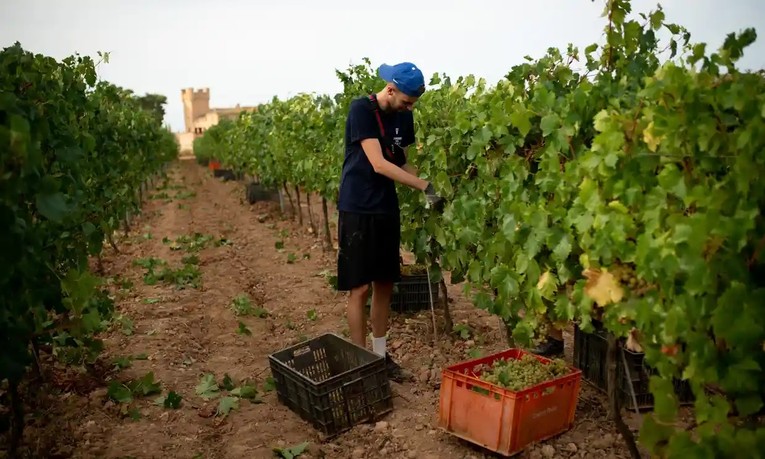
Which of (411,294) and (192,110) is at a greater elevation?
(192,110)

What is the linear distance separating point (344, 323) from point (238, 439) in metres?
2.13

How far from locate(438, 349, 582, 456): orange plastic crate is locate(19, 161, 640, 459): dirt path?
11 centimetres

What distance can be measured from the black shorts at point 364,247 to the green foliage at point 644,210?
516 millimetres

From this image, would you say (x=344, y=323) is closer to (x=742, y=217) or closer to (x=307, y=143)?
(x=742, y=217)

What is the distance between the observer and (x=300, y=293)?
683 cm

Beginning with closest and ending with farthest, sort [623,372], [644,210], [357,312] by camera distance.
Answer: [644,210] < [623,372] < [357,312]

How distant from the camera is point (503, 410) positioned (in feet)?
10.2

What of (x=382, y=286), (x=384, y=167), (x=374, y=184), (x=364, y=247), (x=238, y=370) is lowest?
(x=238, y=370)

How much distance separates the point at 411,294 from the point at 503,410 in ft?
8.72

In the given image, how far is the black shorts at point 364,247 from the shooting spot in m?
3.91

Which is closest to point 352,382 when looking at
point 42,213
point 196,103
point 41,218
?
point 42,213

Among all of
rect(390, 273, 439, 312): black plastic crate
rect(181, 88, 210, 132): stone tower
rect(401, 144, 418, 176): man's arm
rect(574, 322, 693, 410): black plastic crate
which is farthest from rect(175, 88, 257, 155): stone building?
rect(574, 322, 693, 410): black plastic crate

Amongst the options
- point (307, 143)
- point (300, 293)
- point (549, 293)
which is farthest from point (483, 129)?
point (307, 143)

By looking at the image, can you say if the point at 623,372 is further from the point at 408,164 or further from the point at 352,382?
the point at 408,164
